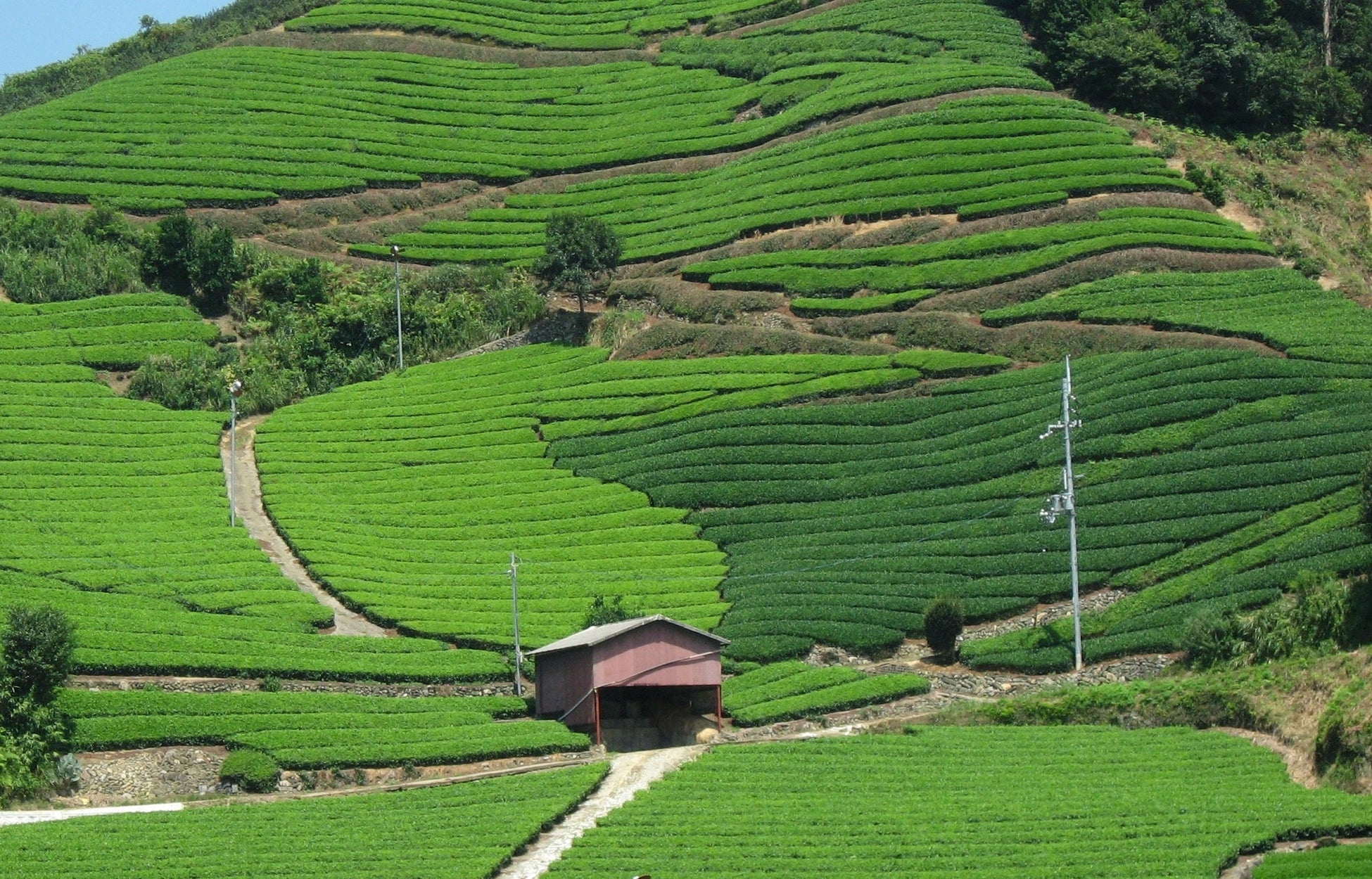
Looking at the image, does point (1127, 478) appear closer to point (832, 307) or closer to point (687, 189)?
point (832, 307)

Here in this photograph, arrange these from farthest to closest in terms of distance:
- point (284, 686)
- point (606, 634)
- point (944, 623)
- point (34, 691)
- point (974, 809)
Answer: point (944, 623) < point (284, 686) < point (606, 634) < point (34, 691) < point (974, 809)

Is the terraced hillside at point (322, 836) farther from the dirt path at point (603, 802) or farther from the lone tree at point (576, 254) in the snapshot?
the lone tree at point (576, 254)

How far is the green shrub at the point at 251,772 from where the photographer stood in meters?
44.2

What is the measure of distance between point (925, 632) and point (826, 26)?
66.4m

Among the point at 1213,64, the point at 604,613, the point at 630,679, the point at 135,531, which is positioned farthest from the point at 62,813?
the point at 1213,64

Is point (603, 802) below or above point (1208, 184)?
below

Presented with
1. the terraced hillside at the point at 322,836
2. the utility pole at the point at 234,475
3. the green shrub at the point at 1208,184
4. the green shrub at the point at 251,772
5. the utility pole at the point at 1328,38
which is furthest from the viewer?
the utility pole at the point at 1328,38

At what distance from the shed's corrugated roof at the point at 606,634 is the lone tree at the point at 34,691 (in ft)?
41.8

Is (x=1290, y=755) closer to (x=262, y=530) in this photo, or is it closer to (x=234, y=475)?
(x=262, y=530)

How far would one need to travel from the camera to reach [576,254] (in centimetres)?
8581

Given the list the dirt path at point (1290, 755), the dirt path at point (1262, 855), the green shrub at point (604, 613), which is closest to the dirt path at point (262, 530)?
the green shrub at point (604, 613)

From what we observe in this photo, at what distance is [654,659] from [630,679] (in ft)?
2.78

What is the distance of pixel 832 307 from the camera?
80062 mm

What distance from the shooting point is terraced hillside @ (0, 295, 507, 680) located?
52625mm
